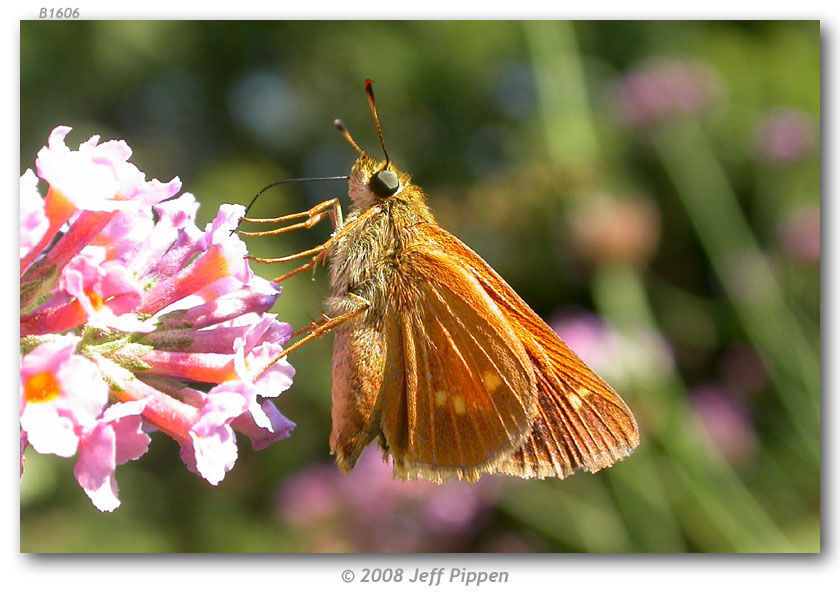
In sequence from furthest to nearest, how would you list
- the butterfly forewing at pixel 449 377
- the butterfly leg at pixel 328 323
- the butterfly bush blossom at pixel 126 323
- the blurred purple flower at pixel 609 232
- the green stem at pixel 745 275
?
the blurred purple flower at pixel 609 232 → the green stem at pixel 745 275 → the butterfly forewing at pixel 449 377 → the butterfly leg at pixel 328 323 → the butterfly bush blossom at pixel 126 323

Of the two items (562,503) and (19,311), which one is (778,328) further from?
(19,311)

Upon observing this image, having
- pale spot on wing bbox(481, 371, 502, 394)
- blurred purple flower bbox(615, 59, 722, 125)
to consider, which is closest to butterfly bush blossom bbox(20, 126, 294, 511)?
pale spot on wing bbox(481, 371, 502, 394)

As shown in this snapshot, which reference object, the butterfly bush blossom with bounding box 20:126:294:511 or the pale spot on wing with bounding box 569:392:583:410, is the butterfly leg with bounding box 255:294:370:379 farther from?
the pale spot on wing with bounding box 569:392:583:410

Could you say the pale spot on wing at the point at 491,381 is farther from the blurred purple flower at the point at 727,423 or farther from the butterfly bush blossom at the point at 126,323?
the blurred purple flower at the point at 727,423

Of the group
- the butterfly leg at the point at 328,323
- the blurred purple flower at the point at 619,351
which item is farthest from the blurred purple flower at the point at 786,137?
the butterfly leg at the point at 328,323

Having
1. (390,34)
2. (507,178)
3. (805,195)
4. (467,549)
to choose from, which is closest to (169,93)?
(390,34)

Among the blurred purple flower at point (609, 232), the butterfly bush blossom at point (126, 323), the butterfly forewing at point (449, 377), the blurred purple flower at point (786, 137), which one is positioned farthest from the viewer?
the blurred purple flower at point (786, 137)

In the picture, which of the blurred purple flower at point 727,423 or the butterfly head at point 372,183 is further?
the blurred purple flower at point 727,423
